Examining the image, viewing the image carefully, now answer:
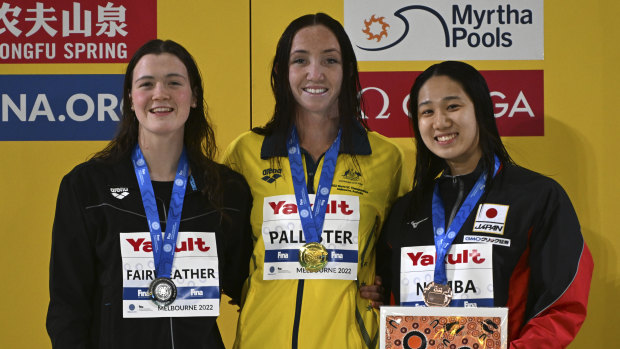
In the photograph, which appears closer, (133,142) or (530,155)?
(133,142)

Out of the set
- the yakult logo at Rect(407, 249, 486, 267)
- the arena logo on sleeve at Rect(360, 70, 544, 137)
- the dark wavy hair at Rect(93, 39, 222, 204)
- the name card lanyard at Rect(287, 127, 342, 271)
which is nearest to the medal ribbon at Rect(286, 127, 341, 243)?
the name card lanyard at Rect(287, 127, 342, 271)

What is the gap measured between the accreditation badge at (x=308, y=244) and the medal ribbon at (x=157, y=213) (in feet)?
1.10

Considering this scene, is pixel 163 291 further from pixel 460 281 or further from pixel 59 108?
pixel 59 108

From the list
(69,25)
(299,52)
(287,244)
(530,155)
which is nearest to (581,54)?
(530,155)

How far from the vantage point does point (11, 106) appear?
3.63 meters

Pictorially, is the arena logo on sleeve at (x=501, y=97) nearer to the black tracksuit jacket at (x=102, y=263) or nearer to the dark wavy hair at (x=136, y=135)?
the dark wavy hair at (x=136, y=135)

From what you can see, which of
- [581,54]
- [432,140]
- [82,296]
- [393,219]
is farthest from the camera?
[581,54]

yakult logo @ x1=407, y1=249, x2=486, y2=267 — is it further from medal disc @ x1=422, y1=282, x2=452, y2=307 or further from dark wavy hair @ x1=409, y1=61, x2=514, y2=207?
dark wavy hair @ x1=409, y1=61, x2=514, y2=207

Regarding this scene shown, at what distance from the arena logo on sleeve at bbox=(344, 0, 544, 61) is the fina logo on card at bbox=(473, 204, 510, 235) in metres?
1.32

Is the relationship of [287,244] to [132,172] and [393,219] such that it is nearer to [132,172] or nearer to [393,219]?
[393,219]

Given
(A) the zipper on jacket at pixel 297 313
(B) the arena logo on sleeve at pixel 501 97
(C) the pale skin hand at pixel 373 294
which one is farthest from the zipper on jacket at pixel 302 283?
(B) the arena logo on sleeve at pixel 501 97

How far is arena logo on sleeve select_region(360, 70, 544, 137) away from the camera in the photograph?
3580 millimetres

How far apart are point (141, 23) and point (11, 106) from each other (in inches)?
30.5

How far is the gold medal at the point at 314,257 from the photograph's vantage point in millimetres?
2586
